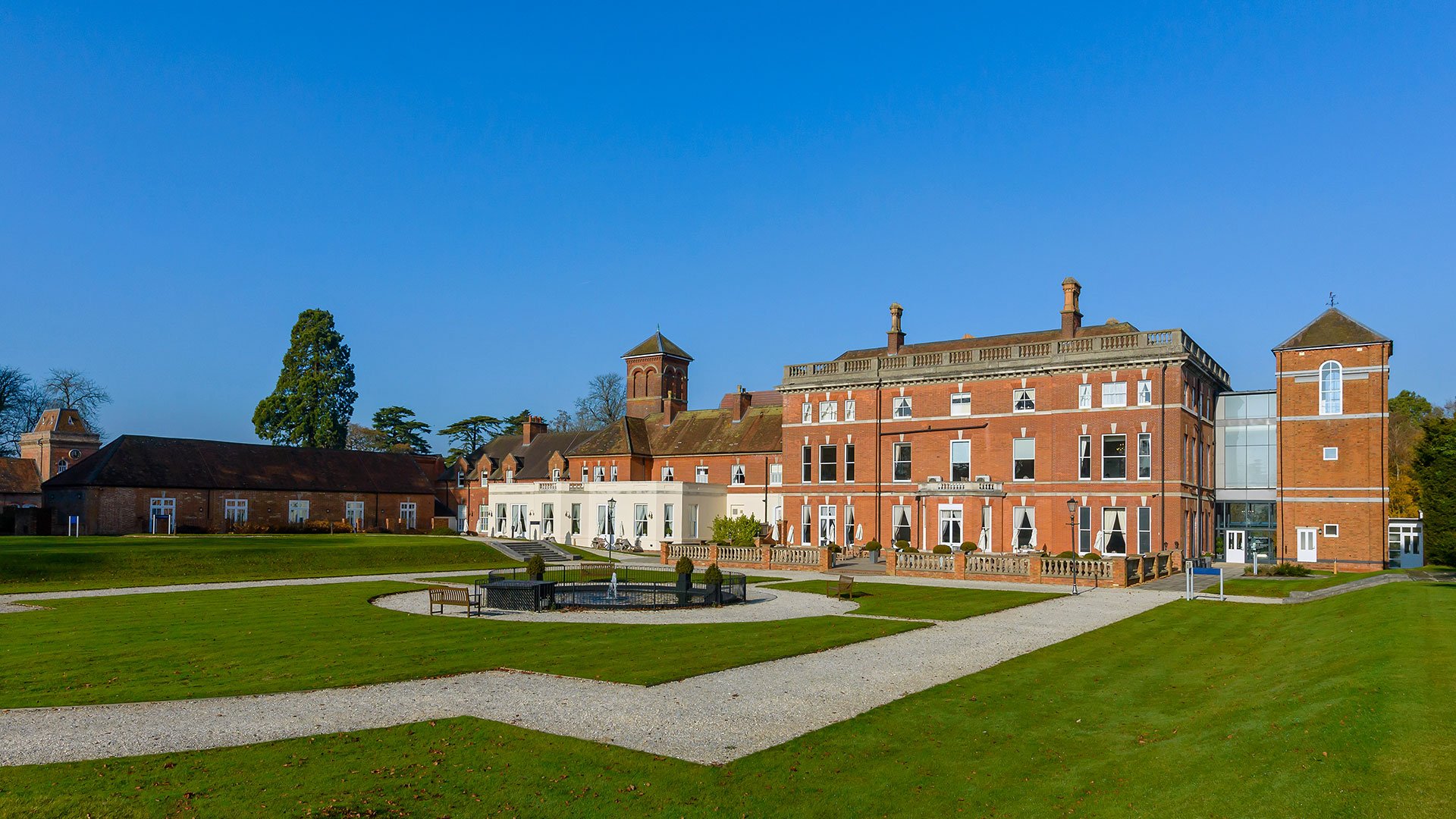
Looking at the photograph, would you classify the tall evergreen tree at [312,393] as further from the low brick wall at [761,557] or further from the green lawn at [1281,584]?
the green lawn at [1281,584]

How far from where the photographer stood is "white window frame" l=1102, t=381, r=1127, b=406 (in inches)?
1815

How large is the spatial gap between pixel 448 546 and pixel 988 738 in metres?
42.4

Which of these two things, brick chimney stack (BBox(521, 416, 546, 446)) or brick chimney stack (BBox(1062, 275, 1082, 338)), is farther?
brick chimney stack (BBox(521, 416, 546, 446))

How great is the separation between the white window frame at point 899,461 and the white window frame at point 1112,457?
9925mm

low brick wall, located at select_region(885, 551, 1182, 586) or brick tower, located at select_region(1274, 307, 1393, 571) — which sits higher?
brick tower, located at select_region(1274, 307, 1393, 571)

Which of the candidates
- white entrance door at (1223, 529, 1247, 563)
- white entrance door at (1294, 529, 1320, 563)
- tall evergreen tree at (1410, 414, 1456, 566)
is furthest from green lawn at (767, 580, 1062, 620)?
white entrance door at (1223, 529, 1247, 563)

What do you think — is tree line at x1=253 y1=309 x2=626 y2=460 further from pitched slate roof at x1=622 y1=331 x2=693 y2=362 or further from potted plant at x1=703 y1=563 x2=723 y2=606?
potted plant at x1=703 y1=563 x2=723 y2=606

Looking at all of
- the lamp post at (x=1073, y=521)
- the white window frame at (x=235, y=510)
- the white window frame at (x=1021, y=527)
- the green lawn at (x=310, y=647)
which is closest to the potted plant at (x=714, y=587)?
the green lawn at (x=310, y=647)

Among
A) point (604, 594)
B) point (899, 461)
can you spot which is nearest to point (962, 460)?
point (899, 461)

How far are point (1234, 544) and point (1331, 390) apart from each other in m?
9.24

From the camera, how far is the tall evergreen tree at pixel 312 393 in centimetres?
7825

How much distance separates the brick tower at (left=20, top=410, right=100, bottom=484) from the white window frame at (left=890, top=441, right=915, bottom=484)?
67396 millimetres

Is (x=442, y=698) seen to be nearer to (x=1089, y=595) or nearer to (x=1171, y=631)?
(x=1171, y=631)

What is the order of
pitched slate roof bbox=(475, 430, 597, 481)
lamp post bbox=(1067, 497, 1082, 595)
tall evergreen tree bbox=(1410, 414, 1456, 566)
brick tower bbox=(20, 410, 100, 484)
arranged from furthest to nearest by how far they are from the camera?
brick tower bbox=(20, 410, 100, 484) < pitched slate roof bbox=(475, 430, 597, 481) < lamp post bbox=(1067, 497, 1082, 595) < tall evergreen tree bbox=(1410, 414, 1456, 566)
